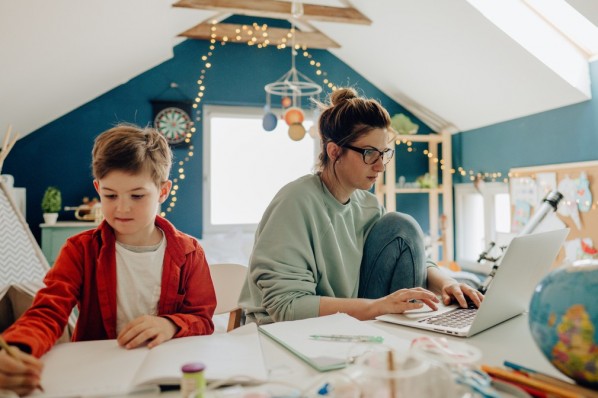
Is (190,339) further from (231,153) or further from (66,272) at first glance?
(231,153)

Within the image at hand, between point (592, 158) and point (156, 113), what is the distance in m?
3.12

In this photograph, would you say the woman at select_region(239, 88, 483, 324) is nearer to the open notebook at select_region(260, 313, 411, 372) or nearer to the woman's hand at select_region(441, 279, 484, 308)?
the woman's hand at select_region(441, 279, 484, 308)

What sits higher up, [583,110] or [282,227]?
[583,110]

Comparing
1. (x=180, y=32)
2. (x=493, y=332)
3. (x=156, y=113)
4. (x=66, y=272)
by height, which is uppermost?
(x=180, y=32)

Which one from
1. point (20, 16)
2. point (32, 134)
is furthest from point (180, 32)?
point (20, 16)

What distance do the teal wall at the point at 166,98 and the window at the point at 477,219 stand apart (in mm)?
383

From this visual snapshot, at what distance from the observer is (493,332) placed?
3.12ft

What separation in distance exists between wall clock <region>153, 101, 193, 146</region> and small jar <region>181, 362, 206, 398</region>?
3454 mm

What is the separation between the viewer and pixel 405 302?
1070 mm

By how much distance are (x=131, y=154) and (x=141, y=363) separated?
1.64 ft

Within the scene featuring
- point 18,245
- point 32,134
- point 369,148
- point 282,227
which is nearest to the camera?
point 282,227

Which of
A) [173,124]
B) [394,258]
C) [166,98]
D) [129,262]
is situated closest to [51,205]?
[173,124]

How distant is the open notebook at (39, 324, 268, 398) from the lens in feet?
2.14

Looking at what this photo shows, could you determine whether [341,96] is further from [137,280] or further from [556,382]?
[556,382]
